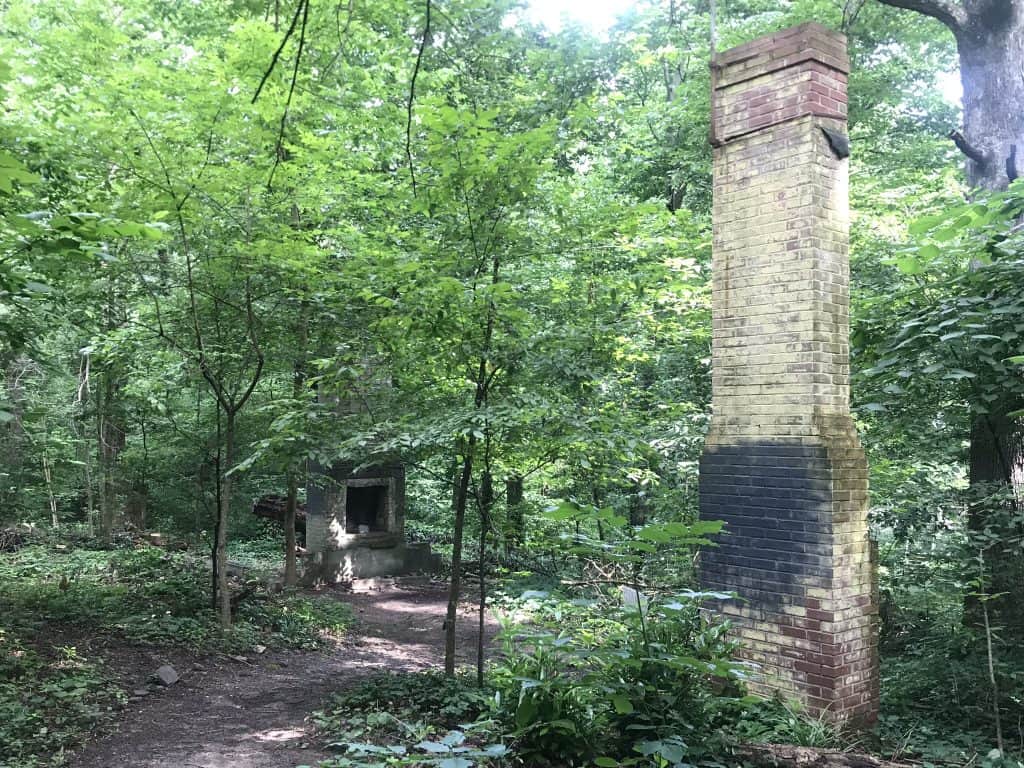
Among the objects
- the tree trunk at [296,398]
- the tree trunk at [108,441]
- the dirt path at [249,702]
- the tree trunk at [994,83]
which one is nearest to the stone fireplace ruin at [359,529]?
the tree trunk at [296,398]

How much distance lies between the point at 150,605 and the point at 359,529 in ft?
16.1

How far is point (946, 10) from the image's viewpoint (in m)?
7.34

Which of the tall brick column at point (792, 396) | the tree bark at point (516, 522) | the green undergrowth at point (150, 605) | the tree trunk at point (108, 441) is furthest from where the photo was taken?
the tree trunk at point (108, 441)

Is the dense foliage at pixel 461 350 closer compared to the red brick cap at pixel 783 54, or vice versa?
the dense foliage at pixel 461 350

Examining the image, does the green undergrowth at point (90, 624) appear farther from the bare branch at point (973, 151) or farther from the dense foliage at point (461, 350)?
the bare branch at point (973, 151)

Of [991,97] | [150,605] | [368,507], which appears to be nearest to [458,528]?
[150,605]

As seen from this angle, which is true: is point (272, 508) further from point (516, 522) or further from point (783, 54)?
point (783, 54)

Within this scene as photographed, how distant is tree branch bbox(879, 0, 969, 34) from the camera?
24.0 feet

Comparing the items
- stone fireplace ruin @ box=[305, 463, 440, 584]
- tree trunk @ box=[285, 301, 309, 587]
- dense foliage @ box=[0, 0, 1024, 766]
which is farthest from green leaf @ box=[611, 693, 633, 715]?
stone fireplace ruin @ box=[305, 463, 440, 584]

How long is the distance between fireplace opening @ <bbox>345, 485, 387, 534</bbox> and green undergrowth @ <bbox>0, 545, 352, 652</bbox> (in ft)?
8.34

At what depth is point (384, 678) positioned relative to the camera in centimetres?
588

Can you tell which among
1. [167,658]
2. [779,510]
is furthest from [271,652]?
[779,510]

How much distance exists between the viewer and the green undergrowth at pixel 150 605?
23.2 feet

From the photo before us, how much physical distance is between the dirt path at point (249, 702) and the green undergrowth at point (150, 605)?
1.30ft
